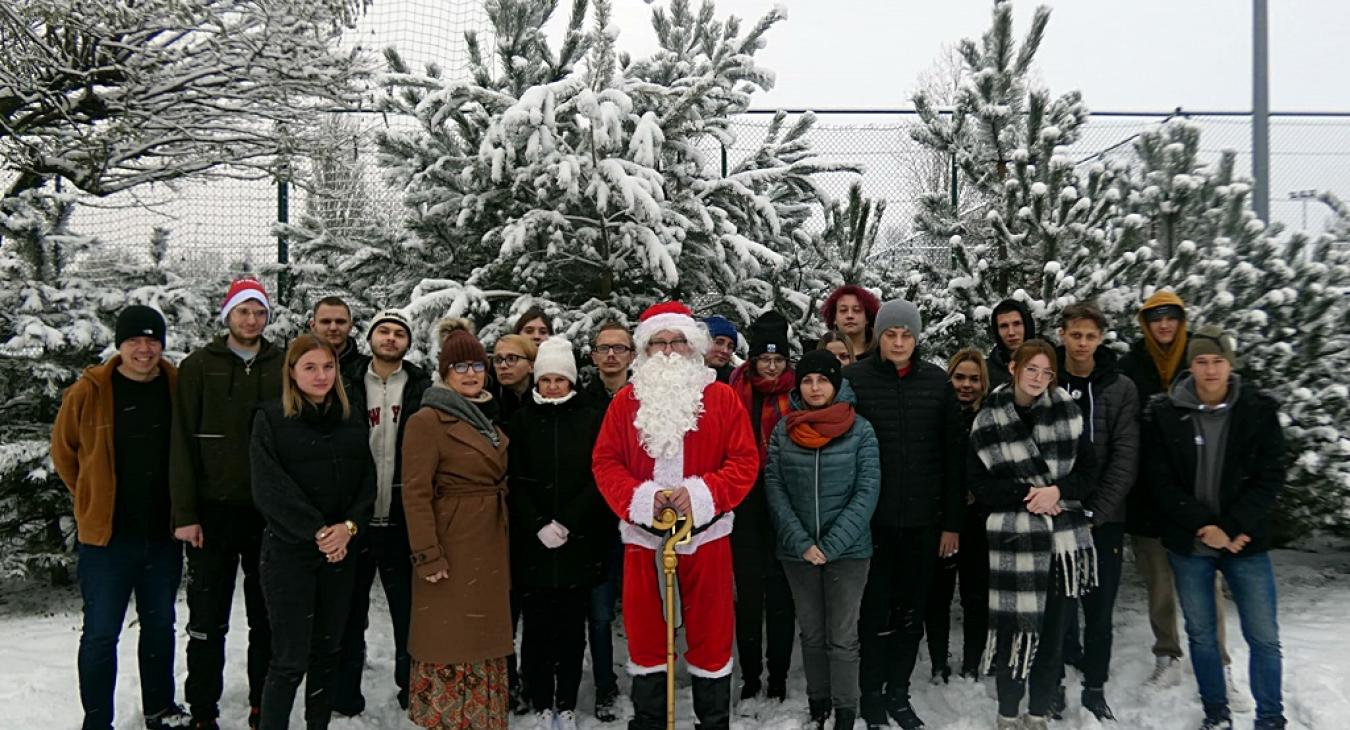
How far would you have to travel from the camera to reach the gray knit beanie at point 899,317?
446 cm

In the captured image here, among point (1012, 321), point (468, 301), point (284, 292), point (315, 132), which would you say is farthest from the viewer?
point (284, 292)

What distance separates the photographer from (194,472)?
412 centimetres

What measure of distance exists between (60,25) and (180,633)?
3.91 meters

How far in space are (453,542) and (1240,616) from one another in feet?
12.6

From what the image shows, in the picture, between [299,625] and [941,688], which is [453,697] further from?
[941,688]

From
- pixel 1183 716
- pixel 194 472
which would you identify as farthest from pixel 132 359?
pixel 1183 716

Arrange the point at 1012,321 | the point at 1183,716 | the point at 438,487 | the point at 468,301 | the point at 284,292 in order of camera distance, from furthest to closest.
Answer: the point at 284,292 < the point at 468,301 < the point at 1012,321 < the point at 1183,716 < the point at 438,487

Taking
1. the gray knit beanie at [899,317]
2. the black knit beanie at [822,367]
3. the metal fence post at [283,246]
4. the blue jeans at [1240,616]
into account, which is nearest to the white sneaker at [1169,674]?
the blue jeans at [1240,616]

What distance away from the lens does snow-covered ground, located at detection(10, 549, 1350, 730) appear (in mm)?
4336

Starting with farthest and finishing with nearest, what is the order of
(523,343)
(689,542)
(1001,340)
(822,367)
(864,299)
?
(864,299)
(1001,340)
(523,343)
(822,367)
(689,542)

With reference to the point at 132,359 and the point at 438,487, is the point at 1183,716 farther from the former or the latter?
the point at 132,359

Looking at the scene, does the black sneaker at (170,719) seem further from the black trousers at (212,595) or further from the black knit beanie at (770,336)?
the black knit beanie at (770,336)

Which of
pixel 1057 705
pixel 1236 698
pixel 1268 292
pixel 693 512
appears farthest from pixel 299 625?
pixel 1268 292

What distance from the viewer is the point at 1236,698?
442cm
